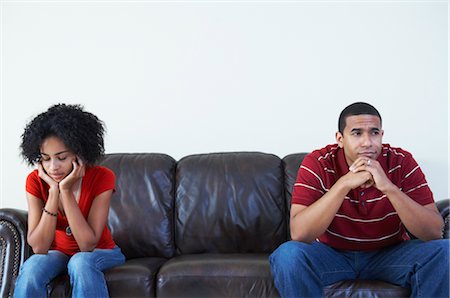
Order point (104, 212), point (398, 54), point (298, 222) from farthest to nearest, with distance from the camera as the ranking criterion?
1. point (398, 54)
2. point (104, 212)
3. point (298, 222)

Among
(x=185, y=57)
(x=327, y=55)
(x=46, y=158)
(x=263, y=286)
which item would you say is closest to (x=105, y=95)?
(x=185, y=57)

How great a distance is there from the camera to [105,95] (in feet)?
11.4

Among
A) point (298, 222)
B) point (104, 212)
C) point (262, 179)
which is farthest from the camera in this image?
point (262, 179)

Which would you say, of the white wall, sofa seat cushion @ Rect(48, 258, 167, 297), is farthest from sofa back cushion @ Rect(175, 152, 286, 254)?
sofa seat cushion @ Rect(48, 258, 167, 297)

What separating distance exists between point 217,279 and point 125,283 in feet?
1.31

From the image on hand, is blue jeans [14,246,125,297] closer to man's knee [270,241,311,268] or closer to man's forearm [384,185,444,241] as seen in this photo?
man's knee [270,241,311,268]

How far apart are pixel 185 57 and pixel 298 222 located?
163cm

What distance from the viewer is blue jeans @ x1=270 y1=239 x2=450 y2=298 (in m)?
2.05

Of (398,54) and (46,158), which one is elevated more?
(398,54)

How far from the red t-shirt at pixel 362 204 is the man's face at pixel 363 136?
110 millimetres

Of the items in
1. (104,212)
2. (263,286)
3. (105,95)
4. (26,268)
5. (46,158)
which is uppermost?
(105,95)

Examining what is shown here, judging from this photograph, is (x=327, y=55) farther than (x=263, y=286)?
Yes

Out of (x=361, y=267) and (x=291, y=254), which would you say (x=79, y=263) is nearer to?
(x=291, y=254)

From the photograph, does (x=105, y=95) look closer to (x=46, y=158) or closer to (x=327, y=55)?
(x=46, y=158)
